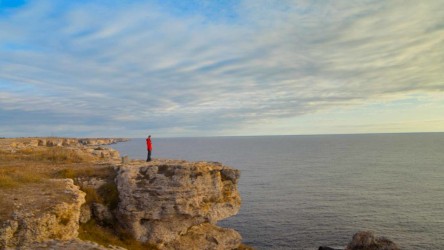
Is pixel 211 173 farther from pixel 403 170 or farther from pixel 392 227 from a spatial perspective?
pixel 403 170

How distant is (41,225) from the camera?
47.8 ft

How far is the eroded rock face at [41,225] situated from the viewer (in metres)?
13.6

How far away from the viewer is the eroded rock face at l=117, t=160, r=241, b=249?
24.1 meters

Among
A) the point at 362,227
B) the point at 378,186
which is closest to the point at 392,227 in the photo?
the point at 362,227

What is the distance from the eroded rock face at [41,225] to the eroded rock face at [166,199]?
22.2 ft

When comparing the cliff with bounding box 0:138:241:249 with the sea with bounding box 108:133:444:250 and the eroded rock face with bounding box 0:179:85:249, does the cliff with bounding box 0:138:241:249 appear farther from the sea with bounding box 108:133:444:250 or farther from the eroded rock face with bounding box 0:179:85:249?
the sea with bounding box 108:133:444:250

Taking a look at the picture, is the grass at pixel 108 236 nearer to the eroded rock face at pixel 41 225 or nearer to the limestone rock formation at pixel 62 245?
the eroded rock face at pixel 41 225

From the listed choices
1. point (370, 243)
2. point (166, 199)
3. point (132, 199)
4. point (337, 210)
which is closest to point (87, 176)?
point (132, 199)

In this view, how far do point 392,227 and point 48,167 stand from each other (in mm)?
39307

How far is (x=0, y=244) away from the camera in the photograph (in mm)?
13258

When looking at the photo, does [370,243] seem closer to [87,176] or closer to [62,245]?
[87,176]

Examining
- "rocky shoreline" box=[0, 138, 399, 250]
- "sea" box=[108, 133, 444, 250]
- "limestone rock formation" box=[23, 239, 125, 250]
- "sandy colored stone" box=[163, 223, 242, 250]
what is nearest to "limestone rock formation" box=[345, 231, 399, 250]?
"sea" box=[108, 133, 444, 250]

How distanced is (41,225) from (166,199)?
430 inches

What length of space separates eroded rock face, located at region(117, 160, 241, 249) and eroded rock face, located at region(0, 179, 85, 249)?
6768mm
